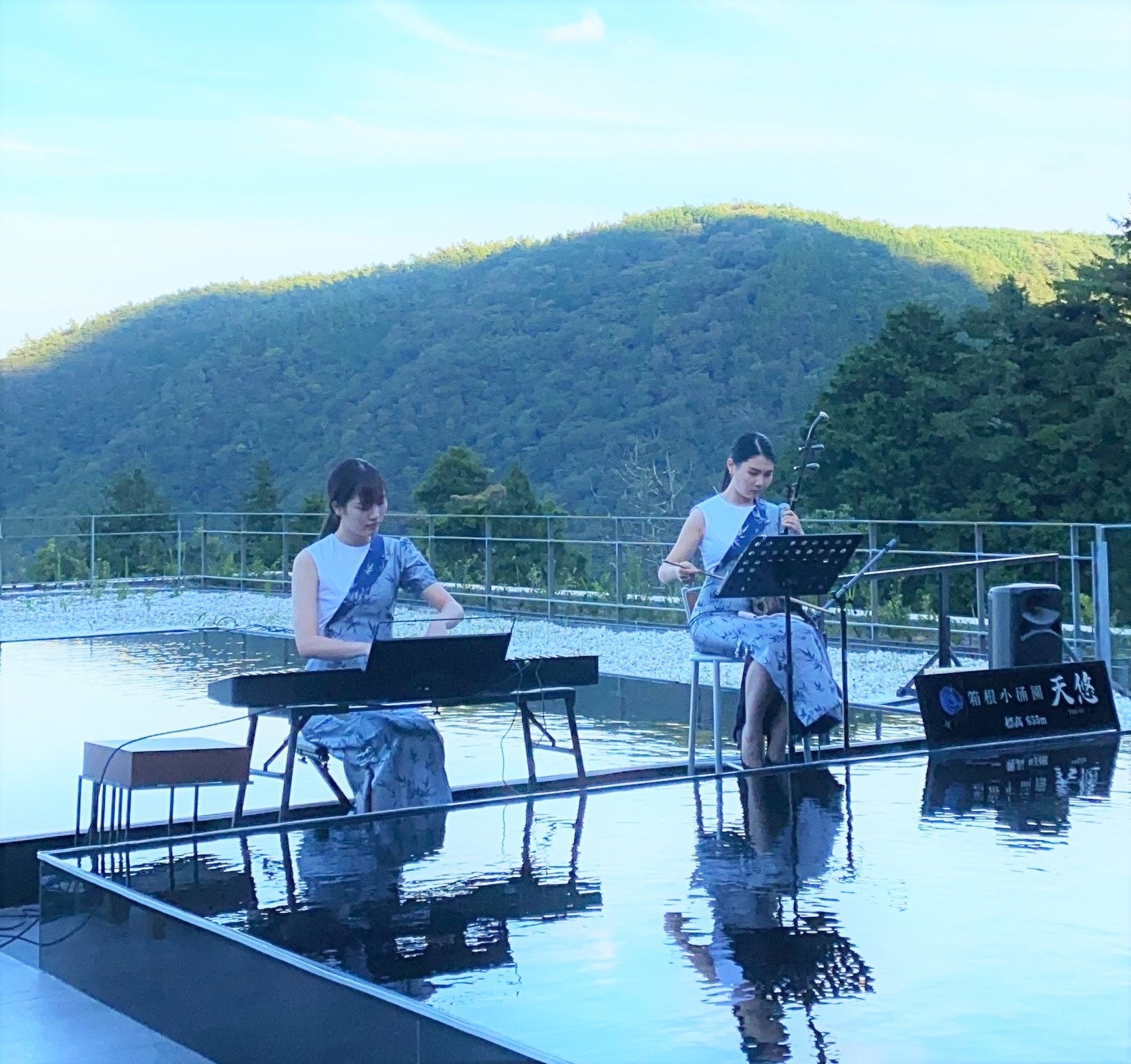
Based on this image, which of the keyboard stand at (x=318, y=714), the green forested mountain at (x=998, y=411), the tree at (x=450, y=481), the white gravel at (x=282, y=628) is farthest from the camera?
the tree at (x=450, y=481)

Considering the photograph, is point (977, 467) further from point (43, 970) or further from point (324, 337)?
point (324, 337)

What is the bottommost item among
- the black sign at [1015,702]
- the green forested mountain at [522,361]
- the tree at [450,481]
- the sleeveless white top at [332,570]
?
the black sign at [1015,702]

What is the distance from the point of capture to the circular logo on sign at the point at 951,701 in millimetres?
4336

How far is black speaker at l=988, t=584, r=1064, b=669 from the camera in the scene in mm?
4809

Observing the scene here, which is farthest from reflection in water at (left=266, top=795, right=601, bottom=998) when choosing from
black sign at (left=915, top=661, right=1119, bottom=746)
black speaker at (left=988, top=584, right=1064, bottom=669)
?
black speaker at (left=988, top=584, right=1064, bottom=669)

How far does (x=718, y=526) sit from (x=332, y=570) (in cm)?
114

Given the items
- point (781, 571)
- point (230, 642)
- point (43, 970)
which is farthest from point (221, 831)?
point (230, 642)

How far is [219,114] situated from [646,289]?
36.0 ft

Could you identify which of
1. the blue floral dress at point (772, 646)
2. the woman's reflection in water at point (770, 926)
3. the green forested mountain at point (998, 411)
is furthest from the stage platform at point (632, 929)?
the green forested mountain at point (998, 411)

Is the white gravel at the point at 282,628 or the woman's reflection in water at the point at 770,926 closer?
the woman's reflection in water at the point at 770,926

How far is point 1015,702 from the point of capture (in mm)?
4461

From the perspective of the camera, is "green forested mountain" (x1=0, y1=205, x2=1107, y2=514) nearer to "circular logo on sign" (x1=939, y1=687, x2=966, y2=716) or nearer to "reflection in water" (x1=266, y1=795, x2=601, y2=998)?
"circular logo on sign" (x1=939, y1=687, x2=966, y2=716)

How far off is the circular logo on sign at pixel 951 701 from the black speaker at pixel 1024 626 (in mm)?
Answer: 466

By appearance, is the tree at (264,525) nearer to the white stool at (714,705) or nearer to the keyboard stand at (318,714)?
the white stool at (714,705)
